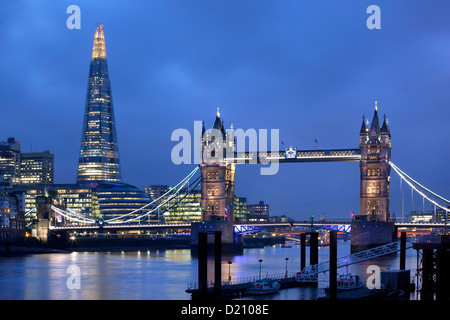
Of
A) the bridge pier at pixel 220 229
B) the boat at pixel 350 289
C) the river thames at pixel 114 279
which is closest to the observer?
the boat at pixel 350 289

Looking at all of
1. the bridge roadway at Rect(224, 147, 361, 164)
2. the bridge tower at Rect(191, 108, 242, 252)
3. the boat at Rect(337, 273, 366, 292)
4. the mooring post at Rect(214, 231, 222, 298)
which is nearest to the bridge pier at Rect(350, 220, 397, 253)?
the bridge roadway at Rect(224, 147, 361, 164)

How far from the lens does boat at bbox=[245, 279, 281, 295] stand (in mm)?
66188

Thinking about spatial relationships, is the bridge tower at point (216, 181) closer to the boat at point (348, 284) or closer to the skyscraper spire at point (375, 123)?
the skyscraper spire at point (375, 123)

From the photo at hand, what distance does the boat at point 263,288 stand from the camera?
217ft

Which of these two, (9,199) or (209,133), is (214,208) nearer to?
(209,133)

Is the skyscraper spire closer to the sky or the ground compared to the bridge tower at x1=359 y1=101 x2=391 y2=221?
closer to the sky

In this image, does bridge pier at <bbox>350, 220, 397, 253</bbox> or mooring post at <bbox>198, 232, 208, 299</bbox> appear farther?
bridge pier at <bbox>350, 220, 397, 253</bbox>

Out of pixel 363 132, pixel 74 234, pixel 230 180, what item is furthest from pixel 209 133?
pixel 74 234

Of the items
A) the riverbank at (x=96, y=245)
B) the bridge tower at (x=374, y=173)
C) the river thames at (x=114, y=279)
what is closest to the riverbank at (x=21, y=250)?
the riverbank at (x=96, y=245)

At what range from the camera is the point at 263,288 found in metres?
67.1

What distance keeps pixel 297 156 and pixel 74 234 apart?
7575cm

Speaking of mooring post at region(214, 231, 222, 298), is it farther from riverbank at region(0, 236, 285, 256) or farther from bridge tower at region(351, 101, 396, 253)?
riverbank at region(0, 236, 285, 256)
